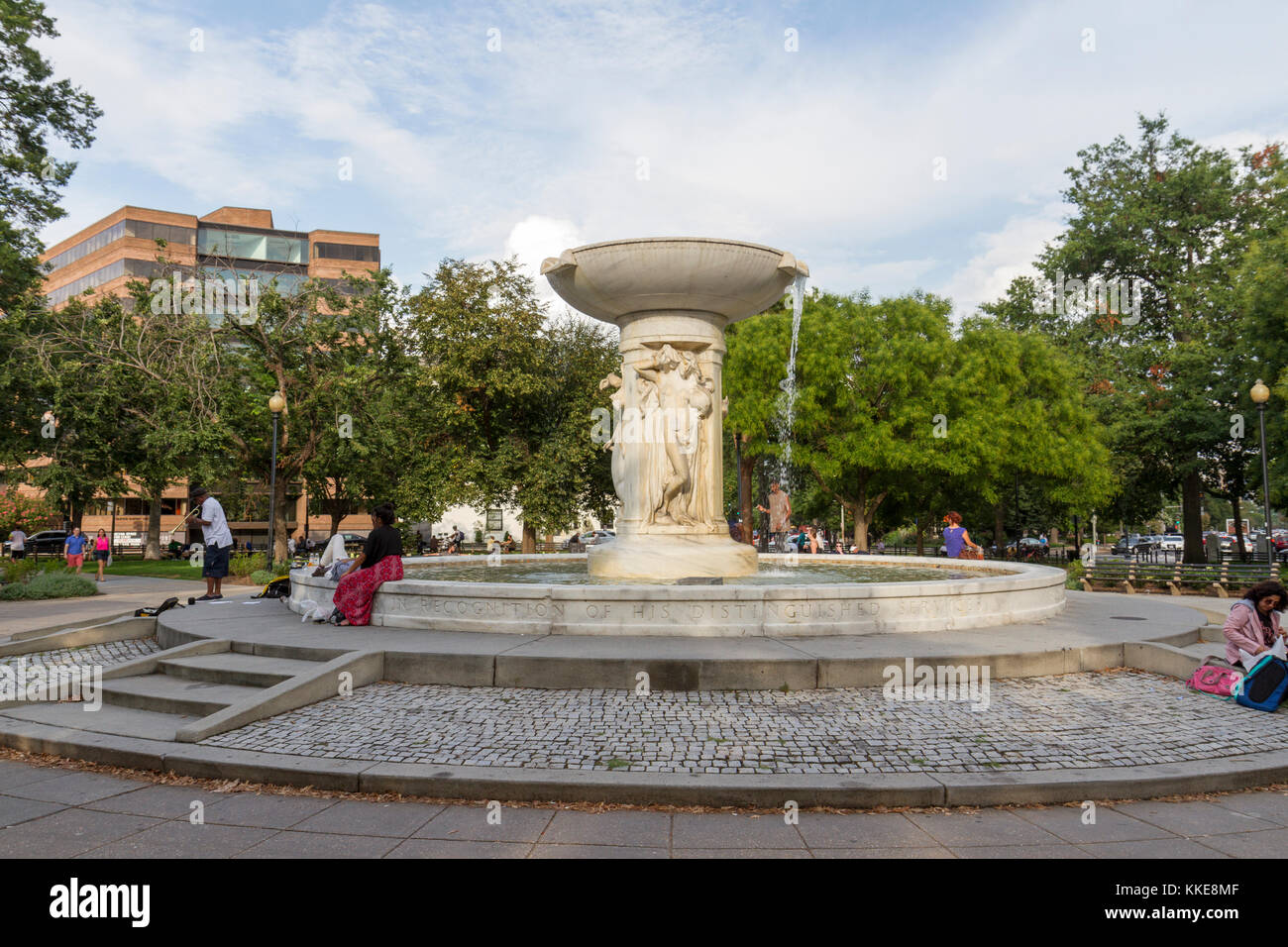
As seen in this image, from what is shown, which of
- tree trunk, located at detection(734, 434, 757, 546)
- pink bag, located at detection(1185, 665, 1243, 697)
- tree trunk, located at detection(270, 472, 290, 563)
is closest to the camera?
pink bag, located at detection(1185, 665, 1243, 697)

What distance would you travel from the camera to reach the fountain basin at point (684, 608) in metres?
8.08

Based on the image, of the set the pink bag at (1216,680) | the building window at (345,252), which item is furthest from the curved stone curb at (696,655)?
the building window at (345,252)

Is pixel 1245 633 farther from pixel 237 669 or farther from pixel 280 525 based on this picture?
pixel 280 525

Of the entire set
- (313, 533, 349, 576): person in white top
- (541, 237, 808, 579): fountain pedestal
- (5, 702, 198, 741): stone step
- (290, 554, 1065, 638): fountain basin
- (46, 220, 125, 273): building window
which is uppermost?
(46, 220, 125, 273): building window

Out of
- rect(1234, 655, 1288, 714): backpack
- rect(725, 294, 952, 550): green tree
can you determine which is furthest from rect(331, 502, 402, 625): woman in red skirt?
rect(725, 294, 952, 550): green tree

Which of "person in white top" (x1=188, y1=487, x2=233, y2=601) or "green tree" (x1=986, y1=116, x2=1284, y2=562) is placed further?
"green tree" (x1=986, y1=116, x2=1284, y2=562)

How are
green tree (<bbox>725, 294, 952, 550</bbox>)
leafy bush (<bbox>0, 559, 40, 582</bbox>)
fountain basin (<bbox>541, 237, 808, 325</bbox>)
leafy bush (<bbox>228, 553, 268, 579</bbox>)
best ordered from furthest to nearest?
1. green tree (<bbox>725, 294, 952, 550</bbox>)
2. leafy bush (<bbox>228, 553, 268, 579</bbox>)
3. leafy bush (<bbox>0, 559, 40, 582</bbox>)
4. fountain basin (<bbox>541, 237, 808, 325</bbox>)

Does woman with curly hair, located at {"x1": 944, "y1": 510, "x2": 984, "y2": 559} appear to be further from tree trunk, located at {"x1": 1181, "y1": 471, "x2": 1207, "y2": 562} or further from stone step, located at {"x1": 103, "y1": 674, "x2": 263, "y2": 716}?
tree trunk, located at {"x1": 1181, "y1": 471, "x2": 1207, "y2": 562}

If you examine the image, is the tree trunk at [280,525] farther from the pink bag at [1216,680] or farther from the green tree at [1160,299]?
the green tree at [1160,299]

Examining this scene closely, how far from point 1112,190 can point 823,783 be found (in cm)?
4199

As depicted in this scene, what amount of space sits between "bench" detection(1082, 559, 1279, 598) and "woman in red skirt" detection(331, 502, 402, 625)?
17515 millimetres

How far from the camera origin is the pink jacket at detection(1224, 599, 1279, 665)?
712 centimetres

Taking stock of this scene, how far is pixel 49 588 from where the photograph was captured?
17.3 m

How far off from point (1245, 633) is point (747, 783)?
5555mm
